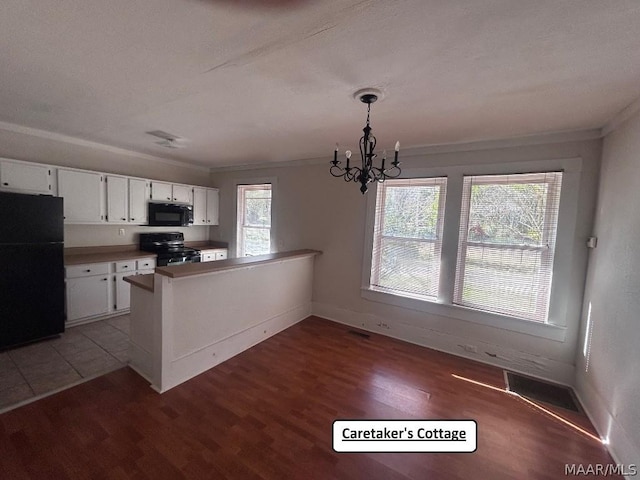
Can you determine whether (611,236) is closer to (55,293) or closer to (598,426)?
(598,426)

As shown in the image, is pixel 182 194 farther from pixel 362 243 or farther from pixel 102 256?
pixel 362 243

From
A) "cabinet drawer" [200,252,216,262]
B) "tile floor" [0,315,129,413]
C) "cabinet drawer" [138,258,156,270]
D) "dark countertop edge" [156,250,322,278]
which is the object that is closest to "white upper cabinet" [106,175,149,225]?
"cabinet drawer" [138,258,156,270]

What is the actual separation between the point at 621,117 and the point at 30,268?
5.65 metres

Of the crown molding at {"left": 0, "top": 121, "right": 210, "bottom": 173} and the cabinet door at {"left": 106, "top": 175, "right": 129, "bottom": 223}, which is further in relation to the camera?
the cabinet door at {"left": 106, "top": 175, "right": 129, "bottom": 223}

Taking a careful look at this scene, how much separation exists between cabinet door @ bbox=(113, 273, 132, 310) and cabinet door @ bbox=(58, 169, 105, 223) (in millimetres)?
839

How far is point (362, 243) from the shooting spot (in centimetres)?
377

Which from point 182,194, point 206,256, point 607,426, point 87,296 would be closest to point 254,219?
point 206,256

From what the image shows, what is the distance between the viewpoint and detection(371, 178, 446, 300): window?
129 inches

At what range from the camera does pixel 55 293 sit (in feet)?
9.78

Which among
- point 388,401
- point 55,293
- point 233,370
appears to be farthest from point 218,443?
point 55,293

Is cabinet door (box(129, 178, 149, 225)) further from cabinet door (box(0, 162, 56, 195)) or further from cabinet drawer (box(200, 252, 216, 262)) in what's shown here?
cabinet drawer (box(200, 252, 216, 262))

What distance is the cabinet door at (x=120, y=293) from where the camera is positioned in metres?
3.68

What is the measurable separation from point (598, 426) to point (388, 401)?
159cm

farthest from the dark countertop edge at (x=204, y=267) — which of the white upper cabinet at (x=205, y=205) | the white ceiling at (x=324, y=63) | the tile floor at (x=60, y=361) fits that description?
the white upper cabinet at (x=205, y=205)
